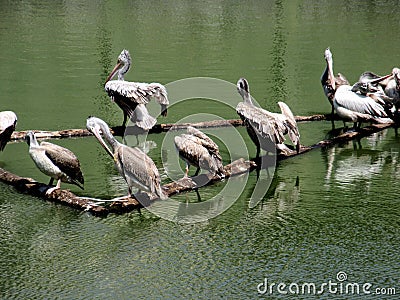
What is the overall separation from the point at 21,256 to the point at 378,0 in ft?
68.4

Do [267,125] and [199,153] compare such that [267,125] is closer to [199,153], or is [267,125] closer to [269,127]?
[269,127]

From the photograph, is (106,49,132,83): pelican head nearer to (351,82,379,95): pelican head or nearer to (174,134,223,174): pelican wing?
(174,134,223,174): pelican wing

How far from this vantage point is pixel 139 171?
7164mm

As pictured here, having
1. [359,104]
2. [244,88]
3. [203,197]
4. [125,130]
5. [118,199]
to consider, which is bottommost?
[203,197]

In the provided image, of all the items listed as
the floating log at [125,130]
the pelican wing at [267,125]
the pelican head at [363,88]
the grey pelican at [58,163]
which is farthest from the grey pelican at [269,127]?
the grey pelican at [58,163]

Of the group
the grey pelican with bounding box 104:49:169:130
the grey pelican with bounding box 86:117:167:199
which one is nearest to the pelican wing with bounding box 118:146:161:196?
the grey pelican with bounding box 86:117:167:199

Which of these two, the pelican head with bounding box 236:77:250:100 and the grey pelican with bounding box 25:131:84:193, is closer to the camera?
the grey pelican with bounding box 25:131:84:193

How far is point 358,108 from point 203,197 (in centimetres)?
322

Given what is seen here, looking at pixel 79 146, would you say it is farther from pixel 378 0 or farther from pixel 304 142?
pixel 378 0

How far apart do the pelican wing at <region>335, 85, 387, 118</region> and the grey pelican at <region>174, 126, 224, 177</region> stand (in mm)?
→ 2867

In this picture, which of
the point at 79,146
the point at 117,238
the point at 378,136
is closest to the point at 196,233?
the point at 117,238

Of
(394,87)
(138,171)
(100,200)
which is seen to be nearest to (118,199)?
(100,200)

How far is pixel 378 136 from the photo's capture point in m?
10.3

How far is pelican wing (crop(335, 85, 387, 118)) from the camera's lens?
33.0ft
